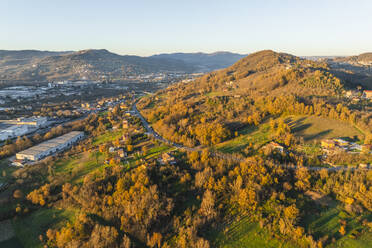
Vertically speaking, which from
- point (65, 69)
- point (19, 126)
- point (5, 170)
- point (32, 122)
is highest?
point (65, 69)

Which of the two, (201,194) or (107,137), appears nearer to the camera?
(201,194)

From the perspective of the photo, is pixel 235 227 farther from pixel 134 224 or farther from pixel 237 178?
pixel 134 224

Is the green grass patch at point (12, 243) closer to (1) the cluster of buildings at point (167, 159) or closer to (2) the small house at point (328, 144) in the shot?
(1) the cluster of buildings at point (167, 159)

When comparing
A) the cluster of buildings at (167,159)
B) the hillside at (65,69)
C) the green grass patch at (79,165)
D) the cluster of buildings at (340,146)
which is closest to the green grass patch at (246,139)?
the cluster of buildings at (340,146)

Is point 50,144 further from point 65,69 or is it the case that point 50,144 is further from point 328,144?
point 65,69

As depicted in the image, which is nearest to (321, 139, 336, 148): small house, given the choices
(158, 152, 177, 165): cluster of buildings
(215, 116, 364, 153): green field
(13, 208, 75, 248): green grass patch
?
(215, 116, 364, 153): green field

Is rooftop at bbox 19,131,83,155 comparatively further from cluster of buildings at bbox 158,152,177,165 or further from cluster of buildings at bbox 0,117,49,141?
cluster of buildings at bbox 158,152,177,165

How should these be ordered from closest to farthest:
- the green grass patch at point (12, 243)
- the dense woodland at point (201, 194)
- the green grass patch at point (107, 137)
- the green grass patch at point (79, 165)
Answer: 1. the dense woodland at point (201, 194)
2. the green grass patch at point (12, 243)
3. the green grass patch at point (79, 165)
4. the green grass patch at point (107, 137)

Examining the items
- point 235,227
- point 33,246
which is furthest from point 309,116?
point 33,246

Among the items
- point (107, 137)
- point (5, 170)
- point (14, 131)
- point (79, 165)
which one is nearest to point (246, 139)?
point (79, 165)
